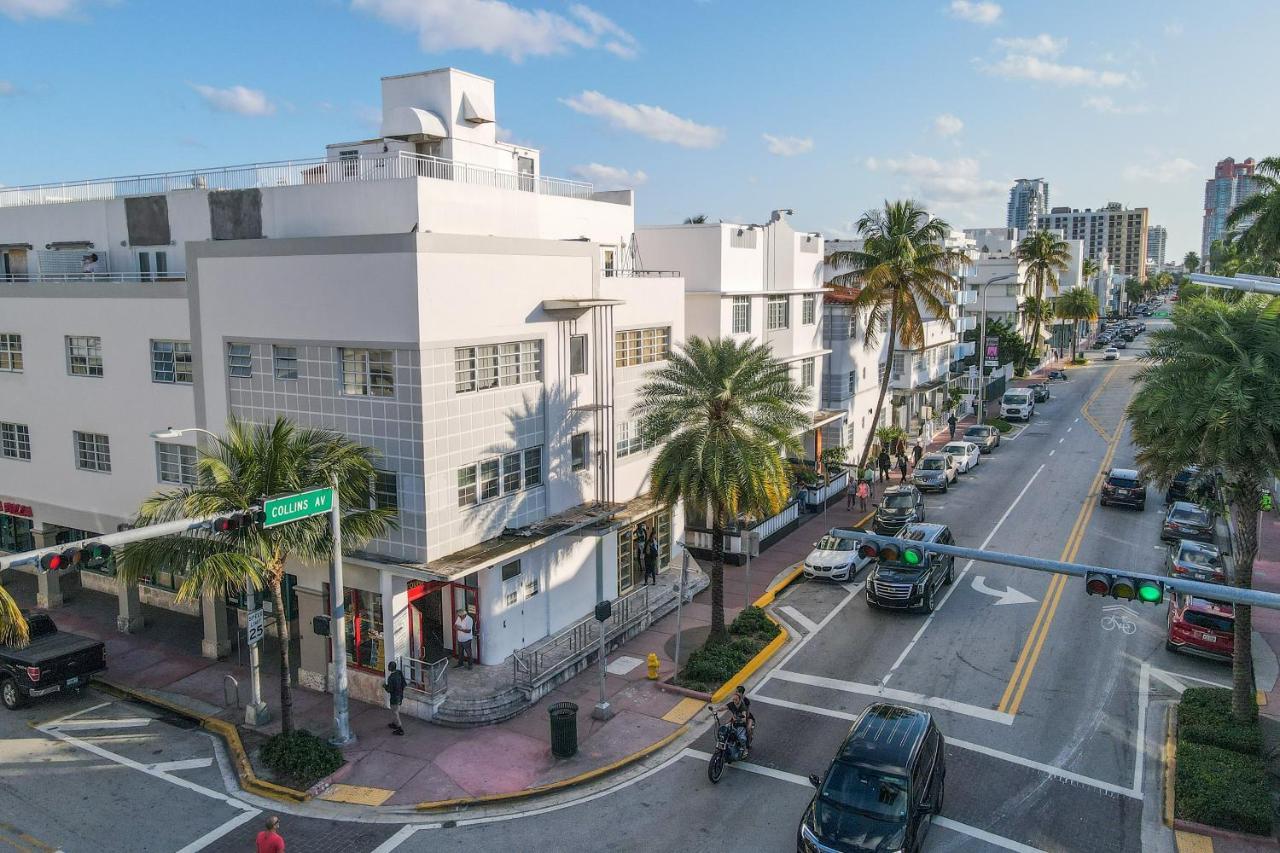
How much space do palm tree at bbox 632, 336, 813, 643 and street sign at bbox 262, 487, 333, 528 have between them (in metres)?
8.28

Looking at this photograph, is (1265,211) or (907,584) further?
(1265,211)

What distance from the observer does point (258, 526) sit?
60.8 feet

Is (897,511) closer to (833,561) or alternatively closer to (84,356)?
(833,561)

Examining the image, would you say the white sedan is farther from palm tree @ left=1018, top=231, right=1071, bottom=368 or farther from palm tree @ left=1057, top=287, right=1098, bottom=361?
palm tree @ left=1057, top=287, right=1098, bottom=361

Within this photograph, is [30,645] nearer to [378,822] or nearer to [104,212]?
[378,822]

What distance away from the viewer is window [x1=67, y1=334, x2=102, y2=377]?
26.4m

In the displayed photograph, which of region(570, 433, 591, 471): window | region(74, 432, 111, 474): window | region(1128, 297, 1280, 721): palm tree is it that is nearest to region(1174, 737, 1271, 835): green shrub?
region(1128, 297, 1280, 721): palm tree

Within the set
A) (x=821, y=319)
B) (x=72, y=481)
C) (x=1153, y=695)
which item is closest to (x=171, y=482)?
(x=72, y=481)

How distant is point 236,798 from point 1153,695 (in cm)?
1979

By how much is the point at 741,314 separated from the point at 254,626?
2153 centimetres

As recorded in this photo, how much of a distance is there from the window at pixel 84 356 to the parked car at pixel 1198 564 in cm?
3067

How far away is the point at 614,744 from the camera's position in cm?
1959

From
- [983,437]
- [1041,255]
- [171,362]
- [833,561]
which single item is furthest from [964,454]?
[1041,255]

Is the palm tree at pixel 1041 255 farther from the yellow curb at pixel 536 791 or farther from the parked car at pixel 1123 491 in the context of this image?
the yellow curb at pixel 536 791
